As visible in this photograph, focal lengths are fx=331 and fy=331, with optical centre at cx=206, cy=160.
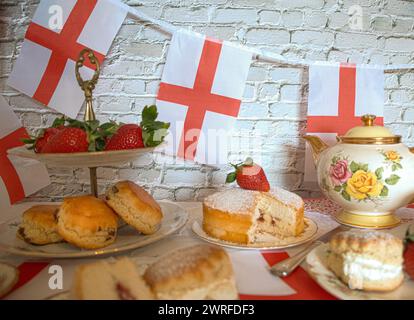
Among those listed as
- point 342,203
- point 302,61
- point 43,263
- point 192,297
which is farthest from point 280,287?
point 302,61

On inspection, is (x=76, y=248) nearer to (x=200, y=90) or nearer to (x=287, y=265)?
(x=287, y=265)

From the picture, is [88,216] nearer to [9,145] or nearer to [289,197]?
[289,197]

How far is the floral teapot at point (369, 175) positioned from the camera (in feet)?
2.77

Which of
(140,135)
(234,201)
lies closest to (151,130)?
(140,135)

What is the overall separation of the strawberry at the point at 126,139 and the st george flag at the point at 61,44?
0.64 metres

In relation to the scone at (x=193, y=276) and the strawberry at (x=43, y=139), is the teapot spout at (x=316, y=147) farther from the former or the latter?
the strawberry at (x=43, y=139)

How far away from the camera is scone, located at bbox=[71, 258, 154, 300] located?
1.64 ft

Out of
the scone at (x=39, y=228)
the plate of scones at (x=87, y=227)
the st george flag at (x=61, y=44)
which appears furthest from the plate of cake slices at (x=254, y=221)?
the st george flag at (x=61, y=44)

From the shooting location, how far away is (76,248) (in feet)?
2.42

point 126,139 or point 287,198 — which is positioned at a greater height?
point 126,139

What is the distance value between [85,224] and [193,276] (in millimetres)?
289

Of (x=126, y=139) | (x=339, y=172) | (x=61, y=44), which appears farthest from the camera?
(x=61, y=44)

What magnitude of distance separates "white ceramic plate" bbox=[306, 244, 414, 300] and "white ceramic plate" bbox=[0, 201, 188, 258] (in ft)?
1.11

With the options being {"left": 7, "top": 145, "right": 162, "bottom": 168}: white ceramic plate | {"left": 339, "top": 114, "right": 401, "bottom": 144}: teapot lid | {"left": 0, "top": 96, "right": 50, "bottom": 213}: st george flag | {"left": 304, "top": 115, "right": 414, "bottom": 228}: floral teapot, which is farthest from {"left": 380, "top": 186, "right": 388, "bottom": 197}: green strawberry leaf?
{"left": 0, "top": 96, "right": 50, "bottom": 213}: st george flag
